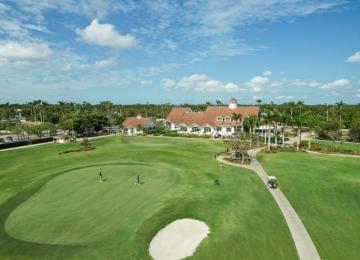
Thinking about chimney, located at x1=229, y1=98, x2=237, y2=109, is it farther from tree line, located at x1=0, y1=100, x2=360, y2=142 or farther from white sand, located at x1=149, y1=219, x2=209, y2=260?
white sand, located at x1=149, y1=219, x2=209, y2=260

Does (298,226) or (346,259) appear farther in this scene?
(298,226)

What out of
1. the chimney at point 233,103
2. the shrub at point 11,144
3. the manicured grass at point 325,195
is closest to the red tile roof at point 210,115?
the chimney at point 233,103

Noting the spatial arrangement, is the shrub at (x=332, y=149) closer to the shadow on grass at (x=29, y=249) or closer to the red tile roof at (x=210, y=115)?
the red tile roof at (x=210, y=115)

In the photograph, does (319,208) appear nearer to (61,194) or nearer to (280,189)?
(280,189)

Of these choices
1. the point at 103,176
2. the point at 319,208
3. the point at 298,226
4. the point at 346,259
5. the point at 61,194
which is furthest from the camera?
the point at 103,176

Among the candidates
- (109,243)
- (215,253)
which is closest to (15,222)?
(109,243)

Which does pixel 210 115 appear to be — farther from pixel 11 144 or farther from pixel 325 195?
pixel 325 195

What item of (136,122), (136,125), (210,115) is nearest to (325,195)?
(210,115)
